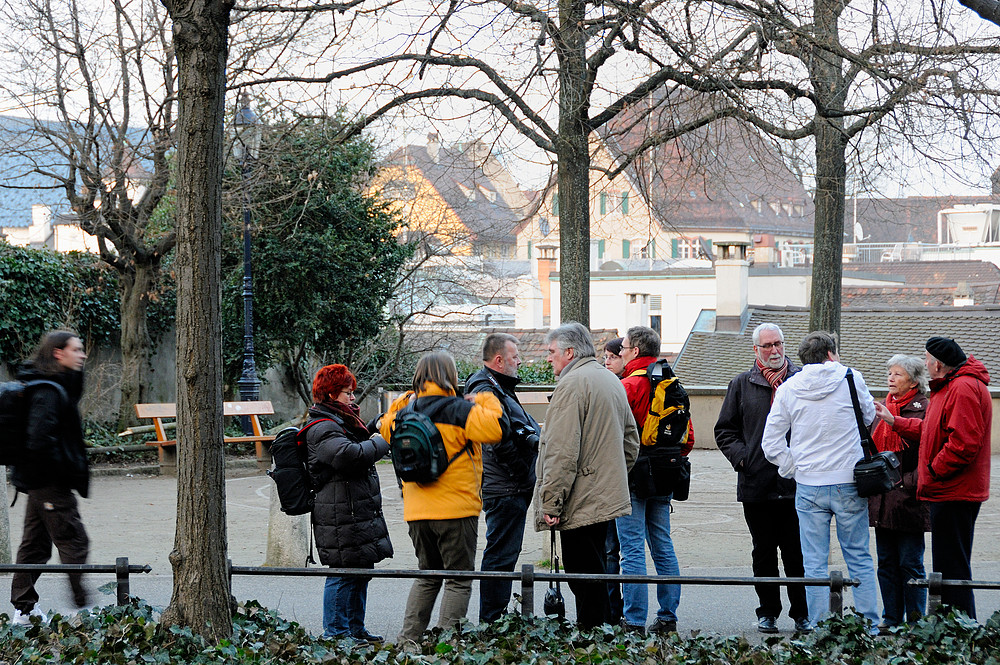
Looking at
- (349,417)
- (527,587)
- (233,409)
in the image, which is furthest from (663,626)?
(233,409)

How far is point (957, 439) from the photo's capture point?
5.75m

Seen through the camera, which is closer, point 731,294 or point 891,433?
point 891,433

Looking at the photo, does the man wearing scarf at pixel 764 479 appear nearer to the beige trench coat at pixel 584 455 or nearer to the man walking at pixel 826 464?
the man walking at pixel 826 464

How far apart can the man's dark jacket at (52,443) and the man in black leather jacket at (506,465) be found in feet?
7.95

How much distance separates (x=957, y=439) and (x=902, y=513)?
0.72 meters

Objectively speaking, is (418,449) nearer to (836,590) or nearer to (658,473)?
(658,473)

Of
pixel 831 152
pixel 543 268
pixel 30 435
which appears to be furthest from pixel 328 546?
pixel 543 268

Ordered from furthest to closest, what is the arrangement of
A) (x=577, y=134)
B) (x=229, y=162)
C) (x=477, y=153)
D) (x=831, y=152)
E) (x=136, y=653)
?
(x=229, y=162) < (x=831, y=152) < (x=477, y=153) < (x=577, y=134) < (x=136, y=653)

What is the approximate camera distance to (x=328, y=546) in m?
5.82

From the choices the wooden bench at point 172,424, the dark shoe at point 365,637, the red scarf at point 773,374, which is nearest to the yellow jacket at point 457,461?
the dark shoe at point 365,637

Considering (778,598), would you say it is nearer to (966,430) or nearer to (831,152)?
(966,430)

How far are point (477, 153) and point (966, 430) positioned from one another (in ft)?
20.2

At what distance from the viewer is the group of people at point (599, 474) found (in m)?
5.53

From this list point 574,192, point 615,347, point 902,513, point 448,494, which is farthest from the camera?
point 574,192
